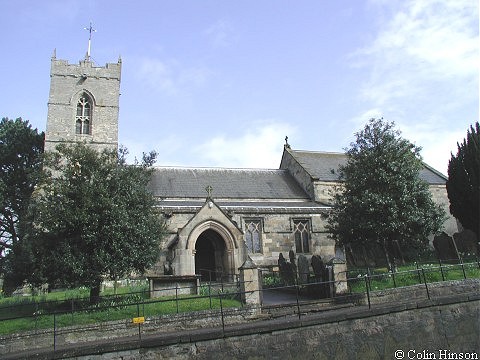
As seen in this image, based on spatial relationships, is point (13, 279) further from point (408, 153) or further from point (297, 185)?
point (297, 185)

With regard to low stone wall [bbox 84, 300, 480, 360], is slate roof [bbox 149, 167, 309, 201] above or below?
above

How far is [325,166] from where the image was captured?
101 feet

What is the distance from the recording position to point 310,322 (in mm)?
10445

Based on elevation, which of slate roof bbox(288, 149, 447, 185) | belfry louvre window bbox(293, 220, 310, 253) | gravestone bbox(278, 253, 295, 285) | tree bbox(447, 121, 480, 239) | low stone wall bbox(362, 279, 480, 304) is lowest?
low stone wall bbox(362, 279, 480, 304)

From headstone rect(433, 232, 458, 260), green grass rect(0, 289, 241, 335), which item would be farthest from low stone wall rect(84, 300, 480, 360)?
headstone rect(433, 232, 458, 260)

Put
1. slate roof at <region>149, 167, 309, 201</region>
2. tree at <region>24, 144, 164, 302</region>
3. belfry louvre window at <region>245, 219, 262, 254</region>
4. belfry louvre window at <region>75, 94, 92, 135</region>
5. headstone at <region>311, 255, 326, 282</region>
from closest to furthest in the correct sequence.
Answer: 1. tree at <region>24, 144, 164, 302</region>
2. headstone at <region>311, 255, 326, 282</region>
3. belfry louvre window at <region>245, 219, 262, 254</region>
4. slate roof at <region>149, 167, 309, 201</region>
5. belfry louvre window at <region>75, 94, 92, 135</region>

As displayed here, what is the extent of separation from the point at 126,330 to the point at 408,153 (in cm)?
1394

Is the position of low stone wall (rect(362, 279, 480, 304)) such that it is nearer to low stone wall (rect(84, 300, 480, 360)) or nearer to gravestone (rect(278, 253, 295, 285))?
low stone wall (rect(84, 300, 480, 360))

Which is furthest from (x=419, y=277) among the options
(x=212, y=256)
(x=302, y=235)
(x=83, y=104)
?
(x=83, y=104)

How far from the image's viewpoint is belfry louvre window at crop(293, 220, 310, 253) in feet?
80.8

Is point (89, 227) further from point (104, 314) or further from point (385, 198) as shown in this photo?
point (385, 198)

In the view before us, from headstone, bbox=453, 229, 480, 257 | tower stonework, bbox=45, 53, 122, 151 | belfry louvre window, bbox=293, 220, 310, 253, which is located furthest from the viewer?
tower stonework, bbox=45, 53, 122, 151

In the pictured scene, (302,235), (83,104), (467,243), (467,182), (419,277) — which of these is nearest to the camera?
(419,277)

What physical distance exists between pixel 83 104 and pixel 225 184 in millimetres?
13364
